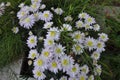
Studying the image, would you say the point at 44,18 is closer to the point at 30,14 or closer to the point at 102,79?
the point at 30,14

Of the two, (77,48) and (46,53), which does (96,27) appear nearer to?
(77,48)

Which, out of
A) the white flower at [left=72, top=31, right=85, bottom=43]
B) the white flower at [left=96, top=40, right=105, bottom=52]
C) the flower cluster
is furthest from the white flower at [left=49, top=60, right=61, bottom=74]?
the white flower at [left=96, top=40, right=105, bottom=52]

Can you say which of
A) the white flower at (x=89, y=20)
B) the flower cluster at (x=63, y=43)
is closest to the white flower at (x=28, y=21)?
the flower cluster at (x=63, y=43)

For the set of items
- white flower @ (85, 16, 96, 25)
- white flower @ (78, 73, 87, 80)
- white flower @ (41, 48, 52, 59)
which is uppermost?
white flower @ (85, 16, 96, 25)

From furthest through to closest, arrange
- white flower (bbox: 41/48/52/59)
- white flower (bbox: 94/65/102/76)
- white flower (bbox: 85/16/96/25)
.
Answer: white flower (bbox: 85/16/96/25) < white flower (bbox: 94/65/102/76) < white flower (bbox: 41/48/52/59)

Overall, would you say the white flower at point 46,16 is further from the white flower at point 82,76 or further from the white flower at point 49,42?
the white flower at point 82,76

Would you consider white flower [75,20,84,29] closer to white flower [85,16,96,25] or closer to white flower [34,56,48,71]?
white flower [85,16,96,25]

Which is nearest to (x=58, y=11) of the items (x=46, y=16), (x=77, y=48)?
(x=46, y=16)

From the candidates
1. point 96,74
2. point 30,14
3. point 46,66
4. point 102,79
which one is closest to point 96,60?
point 96,74
